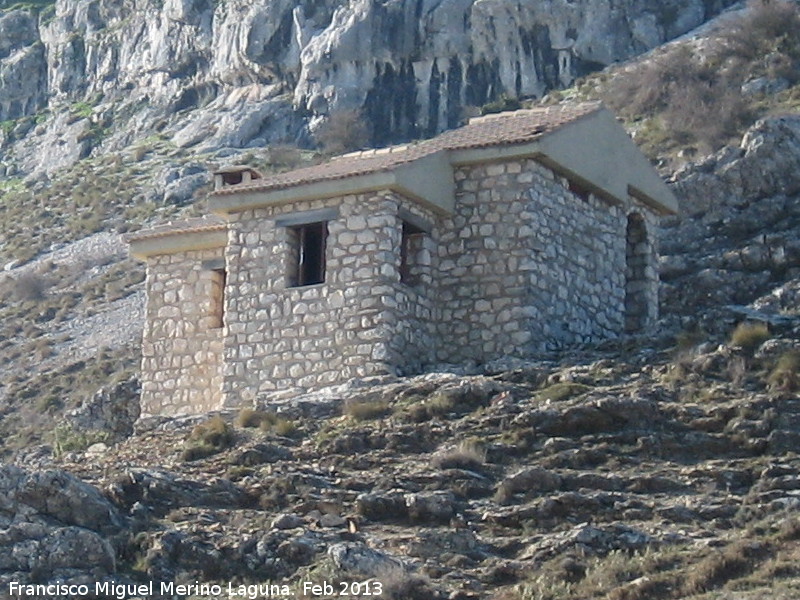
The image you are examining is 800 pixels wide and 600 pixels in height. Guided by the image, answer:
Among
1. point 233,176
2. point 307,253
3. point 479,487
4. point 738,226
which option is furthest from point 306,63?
point 479,487

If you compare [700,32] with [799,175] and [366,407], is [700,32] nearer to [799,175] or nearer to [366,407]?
A: [799,175]

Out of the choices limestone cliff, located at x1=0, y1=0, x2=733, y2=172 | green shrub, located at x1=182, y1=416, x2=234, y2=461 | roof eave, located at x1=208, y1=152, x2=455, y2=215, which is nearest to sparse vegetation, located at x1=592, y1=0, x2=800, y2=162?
limestone cliff, located at x1=0, y1=0, x2=733, y2=172

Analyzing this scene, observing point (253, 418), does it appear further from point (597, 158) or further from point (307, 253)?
point (597, 158)

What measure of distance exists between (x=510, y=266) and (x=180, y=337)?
5.63 m

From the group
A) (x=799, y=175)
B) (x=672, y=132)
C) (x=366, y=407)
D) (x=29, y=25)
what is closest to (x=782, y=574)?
(x=366, y=407)

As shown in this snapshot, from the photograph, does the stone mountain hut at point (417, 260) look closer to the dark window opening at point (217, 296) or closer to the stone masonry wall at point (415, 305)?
the stone masonry wall at point (415, 305)

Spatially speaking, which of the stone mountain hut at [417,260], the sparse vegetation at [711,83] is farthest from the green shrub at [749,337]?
the sparse vegetation at [711,83]

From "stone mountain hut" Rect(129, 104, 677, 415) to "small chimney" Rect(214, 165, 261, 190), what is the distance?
29.8 inches

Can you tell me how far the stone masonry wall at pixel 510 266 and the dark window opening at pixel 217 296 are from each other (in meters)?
3.75

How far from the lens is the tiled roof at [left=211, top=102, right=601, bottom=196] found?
30.3 meters

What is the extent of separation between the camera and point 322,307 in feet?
98.5

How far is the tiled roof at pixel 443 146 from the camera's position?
30.3 metres

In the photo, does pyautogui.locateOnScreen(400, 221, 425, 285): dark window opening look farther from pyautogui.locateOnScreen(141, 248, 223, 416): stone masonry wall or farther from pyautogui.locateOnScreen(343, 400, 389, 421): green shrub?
pyautogui.locateOnScreen(343, 400, 389, 421): green shrub

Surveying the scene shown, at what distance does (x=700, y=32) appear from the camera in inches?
2714
